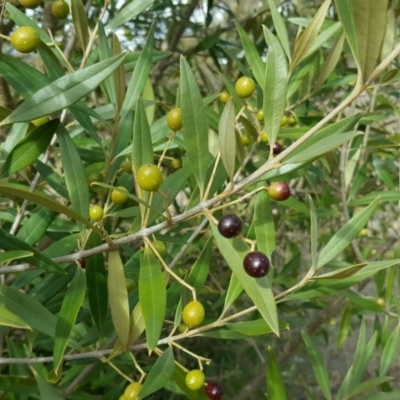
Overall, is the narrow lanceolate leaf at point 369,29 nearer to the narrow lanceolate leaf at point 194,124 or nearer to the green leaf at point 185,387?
the narrow lanceolate leaf at point 194,124

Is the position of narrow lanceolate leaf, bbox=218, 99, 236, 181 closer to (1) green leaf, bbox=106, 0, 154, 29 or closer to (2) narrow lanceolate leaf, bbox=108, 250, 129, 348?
(2) narrow lanceolate leaf, bbox=108, 250, 129, 348

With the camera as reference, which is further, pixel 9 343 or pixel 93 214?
pixel 9 343

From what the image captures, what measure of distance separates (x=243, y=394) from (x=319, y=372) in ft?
3.30

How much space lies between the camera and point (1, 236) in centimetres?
72

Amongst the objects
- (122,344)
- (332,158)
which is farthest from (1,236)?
(332,158)

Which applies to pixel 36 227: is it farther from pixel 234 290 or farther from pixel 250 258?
pixel 250 258

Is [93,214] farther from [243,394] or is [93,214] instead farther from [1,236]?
[243,394]

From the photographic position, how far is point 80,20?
2.89ft

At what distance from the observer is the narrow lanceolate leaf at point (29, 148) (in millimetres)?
737

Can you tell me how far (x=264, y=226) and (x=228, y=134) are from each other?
0.63 ft

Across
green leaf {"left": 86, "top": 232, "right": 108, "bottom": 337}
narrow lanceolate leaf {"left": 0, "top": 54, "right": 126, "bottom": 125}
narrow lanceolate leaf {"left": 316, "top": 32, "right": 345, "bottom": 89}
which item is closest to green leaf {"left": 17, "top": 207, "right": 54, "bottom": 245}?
green leaf {"left": 86, "top": 232, "right": 108, "bottom": 337}

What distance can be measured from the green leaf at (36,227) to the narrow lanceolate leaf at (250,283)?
48 centimetres

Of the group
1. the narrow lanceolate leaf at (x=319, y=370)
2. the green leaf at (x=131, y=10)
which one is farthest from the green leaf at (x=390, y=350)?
the green leaf at (x=131, y=10)

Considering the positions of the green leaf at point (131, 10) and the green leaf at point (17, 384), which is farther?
the green leaf at point (131, 10)
